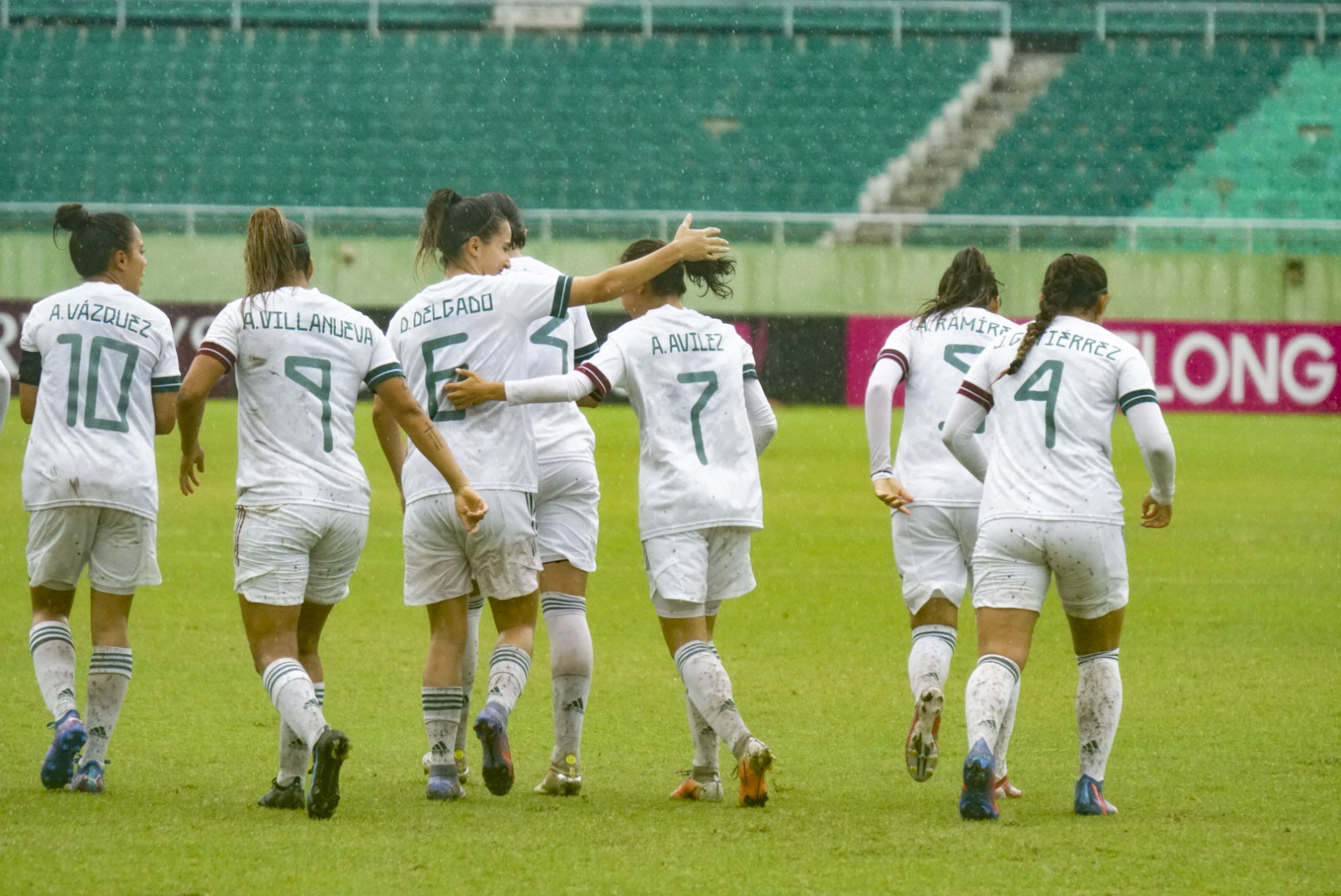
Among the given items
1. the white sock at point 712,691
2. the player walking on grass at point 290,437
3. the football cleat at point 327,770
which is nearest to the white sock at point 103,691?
the player walking on grass at point 290,437

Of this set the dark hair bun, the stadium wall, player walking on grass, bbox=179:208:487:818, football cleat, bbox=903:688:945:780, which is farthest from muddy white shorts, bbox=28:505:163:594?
the stadium wall

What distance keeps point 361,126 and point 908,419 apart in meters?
27.6

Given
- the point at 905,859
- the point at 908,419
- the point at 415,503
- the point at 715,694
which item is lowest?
the point at 905,859

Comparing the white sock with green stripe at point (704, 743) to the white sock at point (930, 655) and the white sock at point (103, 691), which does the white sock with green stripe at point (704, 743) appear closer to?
the white sock at point (930, 655)

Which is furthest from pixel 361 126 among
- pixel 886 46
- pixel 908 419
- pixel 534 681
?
pixel 908 419

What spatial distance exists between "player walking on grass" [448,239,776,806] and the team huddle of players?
0.01 metres

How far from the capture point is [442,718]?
5492mm

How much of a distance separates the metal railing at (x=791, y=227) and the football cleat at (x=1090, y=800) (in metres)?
20.8

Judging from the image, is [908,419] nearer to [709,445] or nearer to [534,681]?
[709,445]

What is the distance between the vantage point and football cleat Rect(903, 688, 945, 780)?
17.5ft

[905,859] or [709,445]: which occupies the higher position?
[709,445]

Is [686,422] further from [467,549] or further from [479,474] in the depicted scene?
[467,549]

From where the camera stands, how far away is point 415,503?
5.53m

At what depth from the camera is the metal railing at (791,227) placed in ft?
84.8
